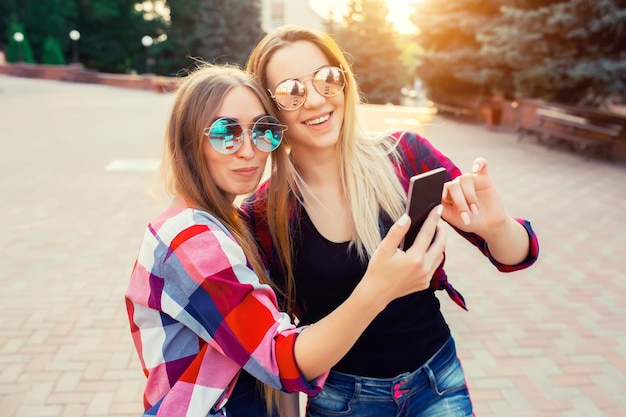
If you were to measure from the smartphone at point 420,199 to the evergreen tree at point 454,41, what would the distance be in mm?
15405

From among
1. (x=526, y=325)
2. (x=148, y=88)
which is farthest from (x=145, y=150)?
(x=148, y=88)

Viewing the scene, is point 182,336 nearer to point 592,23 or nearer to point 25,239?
point 25,239

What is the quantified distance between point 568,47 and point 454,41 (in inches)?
228

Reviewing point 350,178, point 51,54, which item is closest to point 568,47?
point 350,178

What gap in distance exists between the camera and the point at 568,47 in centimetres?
1165

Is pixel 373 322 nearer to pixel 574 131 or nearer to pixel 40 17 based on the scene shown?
pixel 574 131

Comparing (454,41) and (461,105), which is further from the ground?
(454,41)

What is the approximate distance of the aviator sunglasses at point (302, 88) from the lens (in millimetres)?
1689

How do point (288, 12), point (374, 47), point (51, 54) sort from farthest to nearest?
point (288, 12)
point (51, 54)
point (374, 47)

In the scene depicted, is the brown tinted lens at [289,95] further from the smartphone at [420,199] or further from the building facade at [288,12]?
the building facade at [288,12]

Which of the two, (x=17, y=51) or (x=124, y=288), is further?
(x=17, y=51)

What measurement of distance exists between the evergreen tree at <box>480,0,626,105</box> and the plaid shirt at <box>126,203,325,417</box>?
1109cm

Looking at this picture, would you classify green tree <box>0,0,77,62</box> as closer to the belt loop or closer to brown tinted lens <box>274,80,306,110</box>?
brown tinted lens <box>274,80,306,110</box>

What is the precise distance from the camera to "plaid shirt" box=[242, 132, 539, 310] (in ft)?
5.54
